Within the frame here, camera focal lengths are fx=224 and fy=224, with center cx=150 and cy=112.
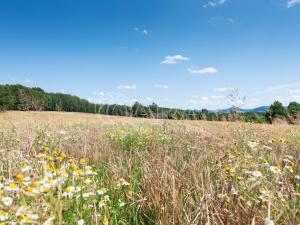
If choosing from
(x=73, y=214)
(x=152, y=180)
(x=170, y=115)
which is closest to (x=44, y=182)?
(x=73, y=214)

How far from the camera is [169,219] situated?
1.64 metres

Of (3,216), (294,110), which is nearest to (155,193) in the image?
(3,216)

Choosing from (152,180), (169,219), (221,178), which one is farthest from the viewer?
(152,180)

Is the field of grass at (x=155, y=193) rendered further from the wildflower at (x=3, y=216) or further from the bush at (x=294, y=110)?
the bush at (x=294, y=110)

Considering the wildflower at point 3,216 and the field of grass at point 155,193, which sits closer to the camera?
the wildflower at point 3,216

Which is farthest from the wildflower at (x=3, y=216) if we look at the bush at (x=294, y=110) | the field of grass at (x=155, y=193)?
the bush at (x=294, y=110)

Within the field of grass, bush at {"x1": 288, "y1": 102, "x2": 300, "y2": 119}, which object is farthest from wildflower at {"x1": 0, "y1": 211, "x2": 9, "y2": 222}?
bush at {"x1": 288, "y1": 102, "x2": 300, "y2": 119}

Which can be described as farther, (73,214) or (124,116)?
(124,116)

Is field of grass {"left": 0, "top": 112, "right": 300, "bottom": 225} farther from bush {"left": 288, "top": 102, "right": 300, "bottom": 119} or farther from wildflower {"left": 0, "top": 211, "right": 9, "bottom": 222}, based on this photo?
bush {"left": 288, "top": 102, "right": 300, "bottom": 119}

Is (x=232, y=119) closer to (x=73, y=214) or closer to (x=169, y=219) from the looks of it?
(x=169, y=219)

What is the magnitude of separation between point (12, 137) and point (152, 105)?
320 centimetres

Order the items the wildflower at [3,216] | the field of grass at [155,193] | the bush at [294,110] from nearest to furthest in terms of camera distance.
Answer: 1. the wildflower at [3,216]
2. the field of grass at [155,193]
3. the bush at [294,110]

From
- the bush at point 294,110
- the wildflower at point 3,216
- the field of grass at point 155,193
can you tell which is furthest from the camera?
the bush at point 294,110

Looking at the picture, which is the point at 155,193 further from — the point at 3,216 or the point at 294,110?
the point at 294,110
